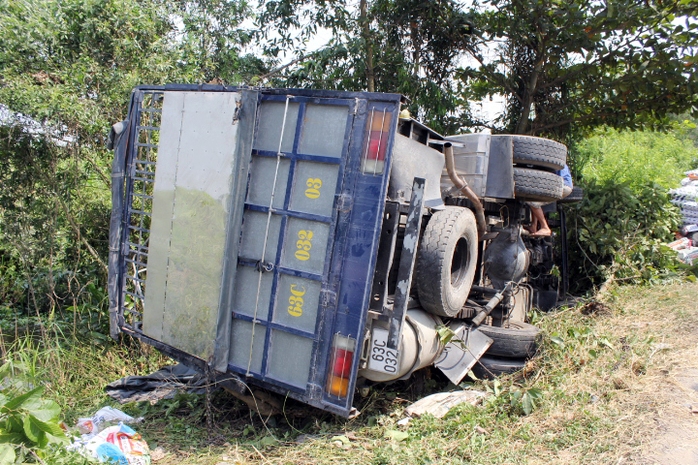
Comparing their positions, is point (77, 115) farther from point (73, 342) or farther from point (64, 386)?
point (64, 386)

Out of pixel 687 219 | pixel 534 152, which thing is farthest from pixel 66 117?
pixel 687 219

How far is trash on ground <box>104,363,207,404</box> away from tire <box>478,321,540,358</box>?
2274 mm

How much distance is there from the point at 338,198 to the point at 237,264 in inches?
31.9

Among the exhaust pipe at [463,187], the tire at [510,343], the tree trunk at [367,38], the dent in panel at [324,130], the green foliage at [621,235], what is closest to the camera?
the dent in panel at [324,130]

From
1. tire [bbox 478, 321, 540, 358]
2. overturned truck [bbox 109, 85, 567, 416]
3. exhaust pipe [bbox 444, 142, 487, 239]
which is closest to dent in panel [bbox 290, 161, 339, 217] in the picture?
overturned truck [bbox 109, 85, 567, 416]

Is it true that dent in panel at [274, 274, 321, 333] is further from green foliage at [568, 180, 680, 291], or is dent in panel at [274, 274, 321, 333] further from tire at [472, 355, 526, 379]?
green foliage at [568, 180, 680, 291]

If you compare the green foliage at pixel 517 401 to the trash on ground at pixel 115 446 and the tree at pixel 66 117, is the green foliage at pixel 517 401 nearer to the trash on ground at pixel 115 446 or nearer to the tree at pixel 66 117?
the trash on ground at pixel 115 446

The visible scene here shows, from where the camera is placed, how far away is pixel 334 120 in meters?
3.41

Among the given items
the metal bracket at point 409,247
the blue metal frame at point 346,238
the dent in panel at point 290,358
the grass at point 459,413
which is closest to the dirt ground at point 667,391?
the grass at point 459,413

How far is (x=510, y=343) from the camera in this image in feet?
15.0

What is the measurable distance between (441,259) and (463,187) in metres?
0.84

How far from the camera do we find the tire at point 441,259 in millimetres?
3828

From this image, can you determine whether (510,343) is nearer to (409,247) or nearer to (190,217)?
(409,247)

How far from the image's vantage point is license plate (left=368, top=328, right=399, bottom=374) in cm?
345
